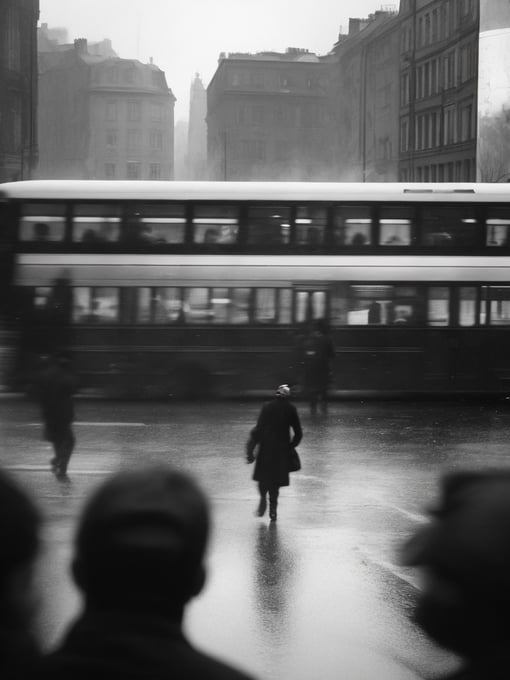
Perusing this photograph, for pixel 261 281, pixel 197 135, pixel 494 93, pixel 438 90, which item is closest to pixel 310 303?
pixel 261 281

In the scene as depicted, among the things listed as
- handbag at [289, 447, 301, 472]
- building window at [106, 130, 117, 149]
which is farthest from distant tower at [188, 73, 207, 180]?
handbag at [289, 447, 301, 472]

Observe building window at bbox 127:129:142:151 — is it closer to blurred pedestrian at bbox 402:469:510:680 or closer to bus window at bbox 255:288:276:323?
bus window at bbox 255:288:276:323

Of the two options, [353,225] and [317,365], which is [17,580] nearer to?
[317,365]

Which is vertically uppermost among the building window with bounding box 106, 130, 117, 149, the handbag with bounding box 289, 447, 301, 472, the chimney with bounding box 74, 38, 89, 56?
the chimney with bounding box 74, 38, 89, 56

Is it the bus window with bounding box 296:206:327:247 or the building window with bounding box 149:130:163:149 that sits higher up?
the building window with bounding box 149:130:163:149

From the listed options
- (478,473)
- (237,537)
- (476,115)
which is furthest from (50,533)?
(476,115)

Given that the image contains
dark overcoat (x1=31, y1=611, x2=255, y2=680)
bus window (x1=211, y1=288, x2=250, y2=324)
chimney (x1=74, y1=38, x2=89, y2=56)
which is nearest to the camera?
dark overcoat (x1=31, y1=611, x2=255, y2=680)

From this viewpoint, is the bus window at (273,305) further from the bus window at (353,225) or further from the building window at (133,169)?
the building window at (133,169)

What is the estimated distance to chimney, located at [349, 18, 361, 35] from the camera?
86.3 metres

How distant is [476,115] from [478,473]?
186ft

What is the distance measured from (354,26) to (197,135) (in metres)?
95.2

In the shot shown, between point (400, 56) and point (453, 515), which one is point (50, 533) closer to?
point (453, 515)

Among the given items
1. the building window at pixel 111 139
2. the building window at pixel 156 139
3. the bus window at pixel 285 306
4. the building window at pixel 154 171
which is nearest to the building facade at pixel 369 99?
the building window at pixel 154 171

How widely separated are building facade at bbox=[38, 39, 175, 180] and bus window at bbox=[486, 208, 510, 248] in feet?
252
